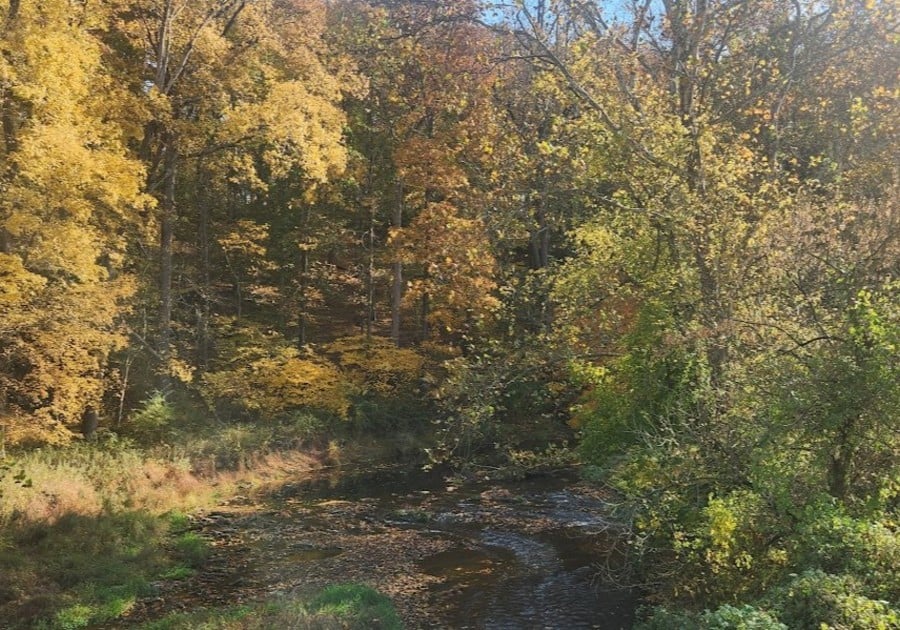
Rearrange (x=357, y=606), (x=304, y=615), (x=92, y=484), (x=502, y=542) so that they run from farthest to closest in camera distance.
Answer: (x=92, y=484)
(x=502, y=542)
(x=357, y=606)
(x=304, y=615)

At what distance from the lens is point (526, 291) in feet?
37.8

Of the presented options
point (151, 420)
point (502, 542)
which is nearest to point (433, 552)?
point (502, 542)

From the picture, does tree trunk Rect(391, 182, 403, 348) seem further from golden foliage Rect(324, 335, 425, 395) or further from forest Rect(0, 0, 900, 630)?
golden foliage Rect(324, 335, 425, 395)

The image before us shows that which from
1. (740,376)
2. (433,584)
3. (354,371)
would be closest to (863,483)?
(740,376)

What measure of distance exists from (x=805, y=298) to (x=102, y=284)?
14627 mm

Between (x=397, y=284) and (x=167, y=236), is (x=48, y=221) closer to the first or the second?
(x=167, y=236)

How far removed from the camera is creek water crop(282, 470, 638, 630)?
10164mm

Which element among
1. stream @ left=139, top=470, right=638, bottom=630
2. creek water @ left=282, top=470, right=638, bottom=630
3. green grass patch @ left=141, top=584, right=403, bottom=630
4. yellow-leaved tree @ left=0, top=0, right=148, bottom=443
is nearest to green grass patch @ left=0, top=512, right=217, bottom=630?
stream @ left=139, top=470, right=638, bottom=630

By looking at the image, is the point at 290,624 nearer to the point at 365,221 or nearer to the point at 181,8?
the point at 181,8

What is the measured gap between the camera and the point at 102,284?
16.0 meters

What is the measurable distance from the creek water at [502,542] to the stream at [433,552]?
2 cm

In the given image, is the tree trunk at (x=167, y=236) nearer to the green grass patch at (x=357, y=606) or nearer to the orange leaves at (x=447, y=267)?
the orange leaves at (x=447, y=267)

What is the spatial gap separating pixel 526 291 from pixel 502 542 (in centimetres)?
535

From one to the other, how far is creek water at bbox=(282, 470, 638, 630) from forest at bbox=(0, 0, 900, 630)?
92 centimetres
